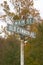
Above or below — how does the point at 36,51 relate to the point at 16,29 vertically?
below

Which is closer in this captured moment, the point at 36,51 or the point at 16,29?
the point at 16,29

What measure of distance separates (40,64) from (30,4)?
1375cm

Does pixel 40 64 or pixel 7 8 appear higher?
pixel 7 8

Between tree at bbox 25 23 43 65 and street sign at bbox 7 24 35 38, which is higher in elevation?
street sign at bbox 7 24 35 38

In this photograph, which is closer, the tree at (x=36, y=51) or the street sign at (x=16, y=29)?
the street sign at (x=16, y=29)

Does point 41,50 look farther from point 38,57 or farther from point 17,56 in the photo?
point 17,56

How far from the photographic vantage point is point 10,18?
26984 mm

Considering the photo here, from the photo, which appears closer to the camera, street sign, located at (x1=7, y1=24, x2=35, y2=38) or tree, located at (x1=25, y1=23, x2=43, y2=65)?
street sign, located at (x1=7, y1=24, x2=35, y2=38)

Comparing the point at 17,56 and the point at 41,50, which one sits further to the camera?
the point at 17,56

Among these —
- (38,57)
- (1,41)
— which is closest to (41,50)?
(38,57)

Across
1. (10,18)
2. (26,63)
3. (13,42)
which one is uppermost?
(10,18)

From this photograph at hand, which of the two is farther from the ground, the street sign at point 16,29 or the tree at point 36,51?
the street sign at point 16,29

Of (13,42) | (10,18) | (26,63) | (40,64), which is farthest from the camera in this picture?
(10,18)

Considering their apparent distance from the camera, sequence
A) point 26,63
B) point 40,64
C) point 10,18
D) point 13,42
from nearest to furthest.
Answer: point 40,64
point 26,63
point 13,42
point 10,18
